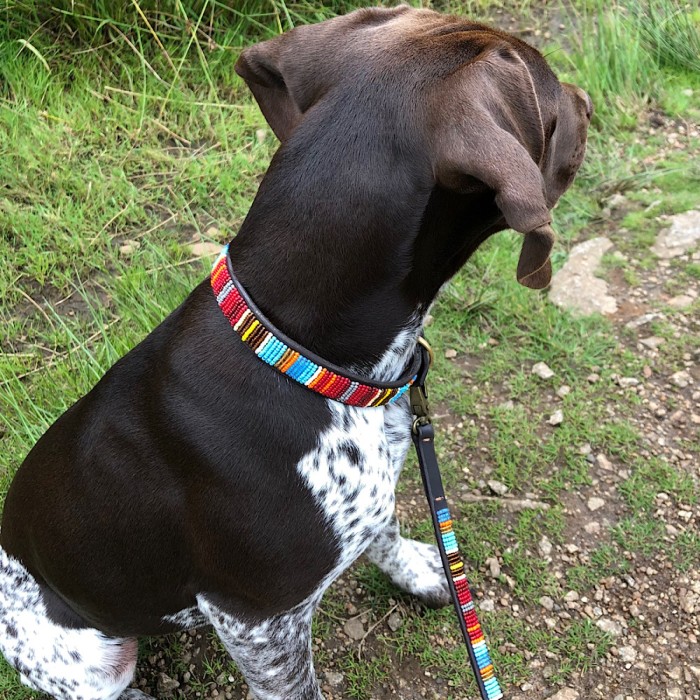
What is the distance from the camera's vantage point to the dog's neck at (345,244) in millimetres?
1841

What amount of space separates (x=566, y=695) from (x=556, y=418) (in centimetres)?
126

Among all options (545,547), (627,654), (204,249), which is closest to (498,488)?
(545,547)

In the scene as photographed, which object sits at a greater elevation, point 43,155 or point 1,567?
point 43,155

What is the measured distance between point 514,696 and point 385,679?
49 cm

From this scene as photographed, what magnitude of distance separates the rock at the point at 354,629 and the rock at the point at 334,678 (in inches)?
5.9

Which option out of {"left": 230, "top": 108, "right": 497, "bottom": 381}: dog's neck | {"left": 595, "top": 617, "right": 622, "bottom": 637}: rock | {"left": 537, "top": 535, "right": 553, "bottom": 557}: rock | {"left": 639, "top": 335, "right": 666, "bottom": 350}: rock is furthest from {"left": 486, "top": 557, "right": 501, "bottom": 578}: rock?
{"left": 230, "top": 108, "right": 497, "bottom": 381}: dog's neck

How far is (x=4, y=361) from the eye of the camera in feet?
12.2

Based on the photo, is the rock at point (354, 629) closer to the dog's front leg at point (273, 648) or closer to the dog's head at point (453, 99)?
the dog's front leg at point (273, 648)

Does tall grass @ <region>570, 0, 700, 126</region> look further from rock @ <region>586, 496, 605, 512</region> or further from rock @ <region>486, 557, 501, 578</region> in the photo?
rock @ <region>486, 557, 501, 578</region>

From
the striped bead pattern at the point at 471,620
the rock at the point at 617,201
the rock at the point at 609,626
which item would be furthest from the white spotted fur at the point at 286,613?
the rock at the point at 617,201

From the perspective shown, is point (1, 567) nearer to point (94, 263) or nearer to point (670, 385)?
point (94, 263)

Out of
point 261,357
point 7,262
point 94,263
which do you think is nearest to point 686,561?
point 261,357

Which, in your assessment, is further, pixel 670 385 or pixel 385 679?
pixel 670 385

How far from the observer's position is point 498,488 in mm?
3449
